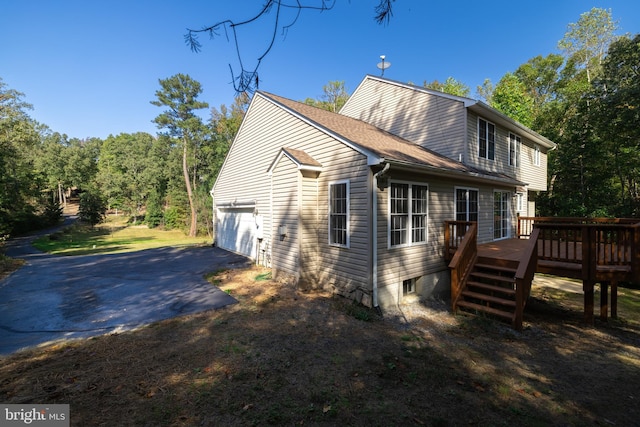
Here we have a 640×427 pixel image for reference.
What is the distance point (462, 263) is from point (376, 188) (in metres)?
2.92

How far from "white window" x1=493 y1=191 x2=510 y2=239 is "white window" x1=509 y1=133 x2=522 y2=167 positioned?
2275 mm

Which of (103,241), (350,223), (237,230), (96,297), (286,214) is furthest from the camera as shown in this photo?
(103,241)

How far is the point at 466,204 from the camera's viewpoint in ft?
29.4

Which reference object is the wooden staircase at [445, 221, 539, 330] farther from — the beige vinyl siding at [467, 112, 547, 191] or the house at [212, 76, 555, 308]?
the beige vinyl siding at [467, 112, 547, 191]

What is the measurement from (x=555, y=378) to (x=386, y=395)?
266 cm

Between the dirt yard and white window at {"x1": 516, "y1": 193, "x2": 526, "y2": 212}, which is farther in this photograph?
white window at {"x1": 516, "y1": 193, "x2": 526, "y2": 212}

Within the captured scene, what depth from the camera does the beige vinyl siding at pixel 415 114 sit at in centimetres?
976

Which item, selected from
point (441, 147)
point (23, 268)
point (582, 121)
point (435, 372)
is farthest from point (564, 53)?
point (23, 268)

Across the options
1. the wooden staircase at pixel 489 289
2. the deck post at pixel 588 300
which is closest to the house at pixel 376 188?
the wooden staircase at pixel 489 289

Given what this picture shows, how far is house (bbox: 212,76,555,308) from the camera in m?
6.40

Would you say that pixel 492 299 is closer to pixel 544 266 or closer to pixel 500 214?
pixel 544 266

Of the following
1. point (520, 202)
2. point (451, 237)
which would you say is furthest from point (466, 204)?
point (520, 202)

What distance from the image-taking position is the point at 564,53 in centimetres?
2419

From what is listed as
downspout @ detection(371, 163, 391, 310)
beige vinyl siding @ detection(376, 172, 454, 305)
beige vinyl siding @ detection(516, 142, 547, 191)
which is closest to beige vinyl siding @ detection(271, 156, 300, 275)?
downspout @ detection(371, 163, 391, 310)
